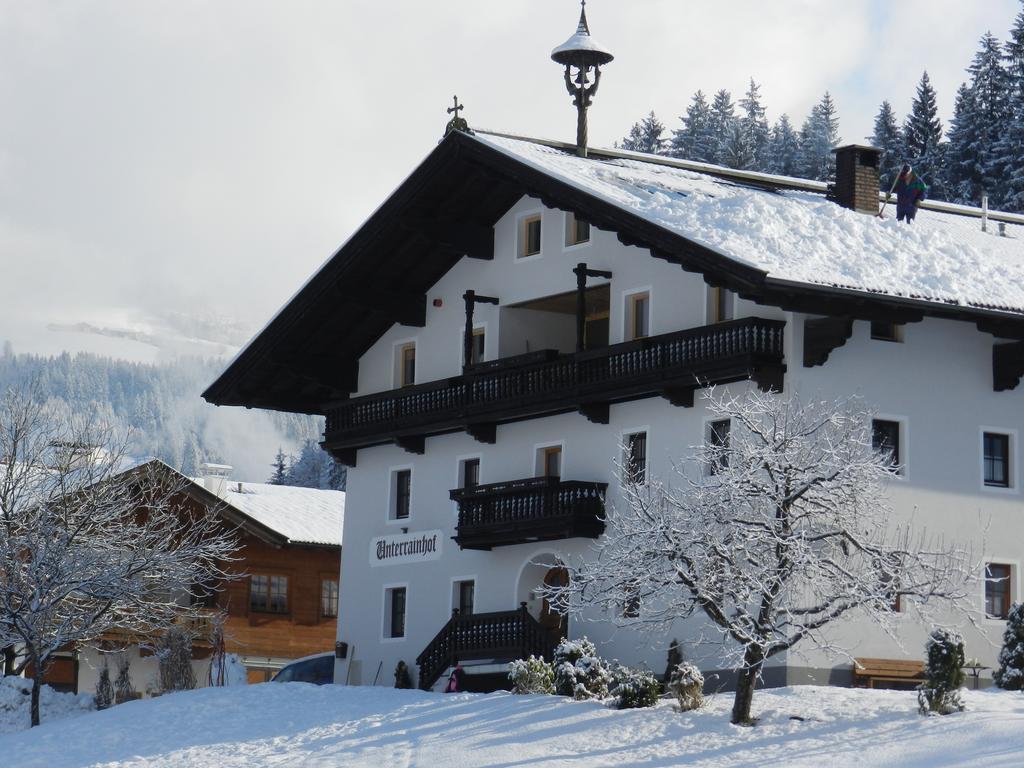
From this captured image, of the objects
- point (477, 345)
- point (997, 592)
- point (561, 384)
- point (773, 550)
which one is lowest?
point (997, 592)

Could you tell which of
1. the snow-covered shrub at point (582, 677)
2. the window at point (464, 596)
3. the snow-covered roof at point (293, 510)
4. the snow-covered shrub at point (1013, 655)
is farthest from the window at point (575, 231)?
the snow-covered roof at point (293, 510)

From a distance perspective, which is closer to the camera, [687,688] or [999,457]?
[687,688]

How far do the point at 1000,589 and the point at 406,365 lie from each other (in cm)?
1522

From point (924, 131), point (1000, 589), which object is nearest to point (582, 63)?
point (1000, 589)

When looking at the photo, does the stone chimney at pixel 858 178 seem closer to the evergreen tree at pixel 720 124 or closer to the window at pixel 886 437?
the window at pixel 886 437

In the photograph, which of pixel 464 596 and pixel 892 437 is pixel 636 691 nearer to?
pixel 892 437

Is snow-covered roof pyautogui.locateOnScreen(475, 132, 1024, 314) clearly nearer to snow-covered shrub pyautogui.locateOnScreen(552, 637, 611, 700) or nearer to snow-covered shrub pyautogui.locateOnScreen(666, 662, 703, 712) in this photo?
snow-covered shrub pyautogui.locateOnScreen(666, 662, 703, 712)

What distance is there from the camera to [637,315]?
128ft

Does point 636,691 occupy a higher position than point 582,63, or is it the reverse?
point 582,63

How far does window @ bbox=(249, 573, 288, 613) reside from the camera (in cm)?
5788

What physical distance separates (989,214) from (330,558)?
931 inches

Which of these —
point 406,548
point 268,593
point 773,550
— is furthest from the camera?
point 268,593

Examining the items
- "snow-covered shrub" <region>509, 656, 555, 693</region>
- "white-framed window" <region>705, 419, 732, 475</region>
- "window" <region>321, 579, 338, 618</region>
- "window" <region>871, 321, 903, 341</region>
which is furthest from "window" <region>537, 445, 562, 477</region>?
"window" <region>321, 579, 338, 618</region>

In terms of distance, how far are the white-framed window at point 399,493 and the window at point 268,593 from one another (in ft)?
46.2
